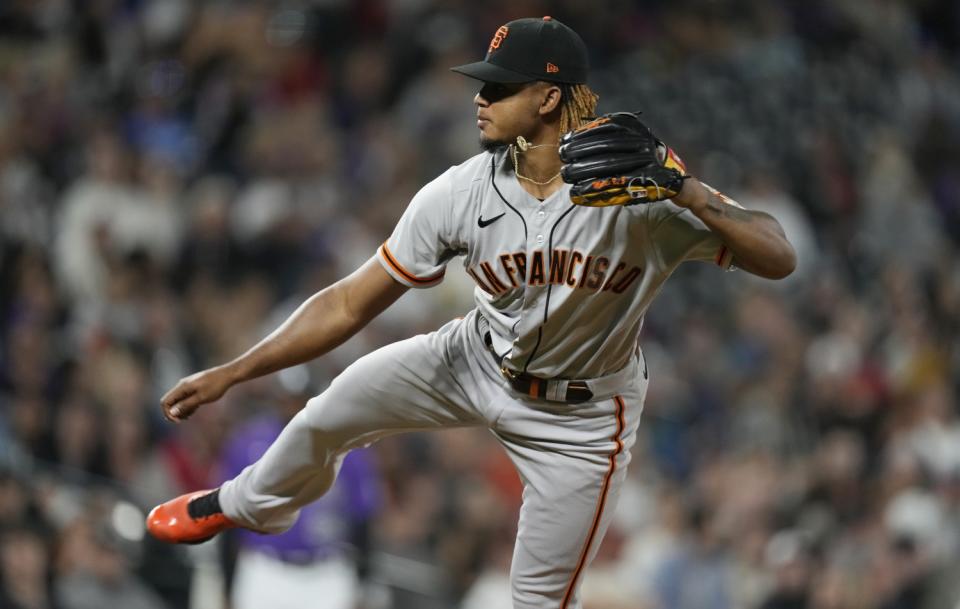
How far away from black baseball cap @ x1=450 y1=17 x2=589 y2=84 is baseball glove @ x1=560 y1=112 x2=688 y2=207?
0.31 metres

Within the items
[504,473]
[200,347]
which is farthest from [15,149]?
[504,473]

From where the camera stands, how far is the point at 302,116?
9297mm

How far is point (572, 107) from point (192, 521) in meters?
1.61

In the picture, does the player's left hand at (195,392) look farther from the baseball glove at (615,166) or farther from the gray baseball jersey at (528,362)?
the baseball glove at (615,166)

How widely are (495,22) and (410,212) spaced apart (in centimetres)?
647

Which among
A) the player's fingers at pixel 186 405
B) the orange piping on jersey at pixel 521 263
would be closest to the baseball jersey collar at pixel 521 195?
the orange piping on jersey at pixel 521 263

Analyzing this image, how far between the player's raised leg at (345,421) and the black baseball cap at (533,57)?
760 millimetres

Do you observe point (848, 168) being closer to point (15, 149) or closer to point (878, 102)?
point (878, 102)

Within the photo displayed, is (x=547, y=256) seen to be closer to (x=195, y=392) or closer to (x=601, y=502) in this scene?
(x=601, y=502)

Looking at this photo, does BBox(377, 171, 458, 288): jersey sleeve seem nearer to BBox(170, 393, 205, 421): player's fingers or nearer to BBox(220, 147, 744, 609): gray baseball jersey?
BBox(220, 147, 744, 609): gray baseball jersey

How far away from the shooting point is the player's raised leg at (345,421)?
159 inches

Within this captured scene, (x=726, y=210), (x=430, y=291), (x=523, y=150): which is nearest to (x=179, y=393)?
(x=523, y=150)

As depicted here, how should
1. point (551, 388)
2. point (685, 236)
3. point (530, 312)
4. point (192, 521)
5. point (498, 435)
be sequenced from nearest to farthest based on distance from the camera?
1. point (685, 236)
2. point (530, 312)
3. point (551, 388)
4. point (498, 435)
5. point (192, 521)

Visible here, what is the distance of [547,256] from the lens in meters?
3.68
